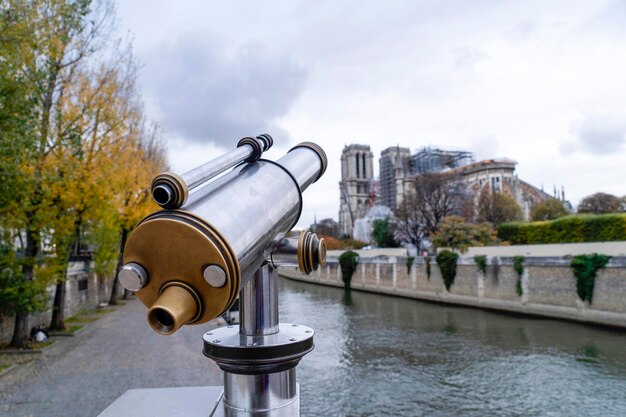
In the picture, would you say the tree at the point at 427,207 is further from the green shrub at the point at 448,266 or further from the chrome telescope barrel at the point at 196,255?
the chrome telescope barrel at the point at 196,255

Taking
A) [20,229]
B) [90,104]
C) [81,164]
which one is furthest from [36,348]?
[90,104]

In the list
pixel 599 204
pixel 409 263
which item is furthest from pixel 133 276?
pixel 599 204

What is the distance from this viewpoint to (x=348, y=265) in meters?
45.4

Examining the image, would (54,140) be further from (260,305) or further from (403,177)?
(403,177)

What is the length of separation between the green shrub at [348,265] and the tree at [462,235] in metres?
10.7

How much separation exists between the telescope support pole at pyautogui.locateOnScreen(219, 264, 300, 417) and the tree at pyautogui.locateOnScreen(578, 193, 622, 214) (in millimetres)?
63179

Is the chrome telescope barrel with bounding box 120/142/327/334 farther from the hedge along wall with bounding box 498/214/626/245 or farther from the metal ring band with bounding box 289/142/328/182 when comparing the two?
the hedge along wall with bounding box 498/214/626/245

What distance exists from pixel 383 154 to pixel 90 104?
344 feet

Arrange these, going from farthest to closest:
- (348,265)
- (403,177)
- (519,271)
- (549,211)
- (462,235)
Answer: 1. (403,177)
2. (549,211)
3. (348,265)
4. (462,235)
5. (519,271)

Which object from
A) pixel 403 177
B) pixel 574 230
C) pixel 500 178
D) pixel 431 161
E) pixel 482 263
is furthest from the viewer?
pixel 431 161

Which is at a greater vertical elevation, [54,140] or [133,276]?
[54,140]

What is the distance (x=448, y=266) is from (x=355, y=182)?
96.6m

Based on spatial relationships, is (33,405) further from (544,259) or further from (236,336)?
(544,259)

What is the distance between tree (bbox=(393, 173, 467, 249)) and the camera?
51.1 meters
